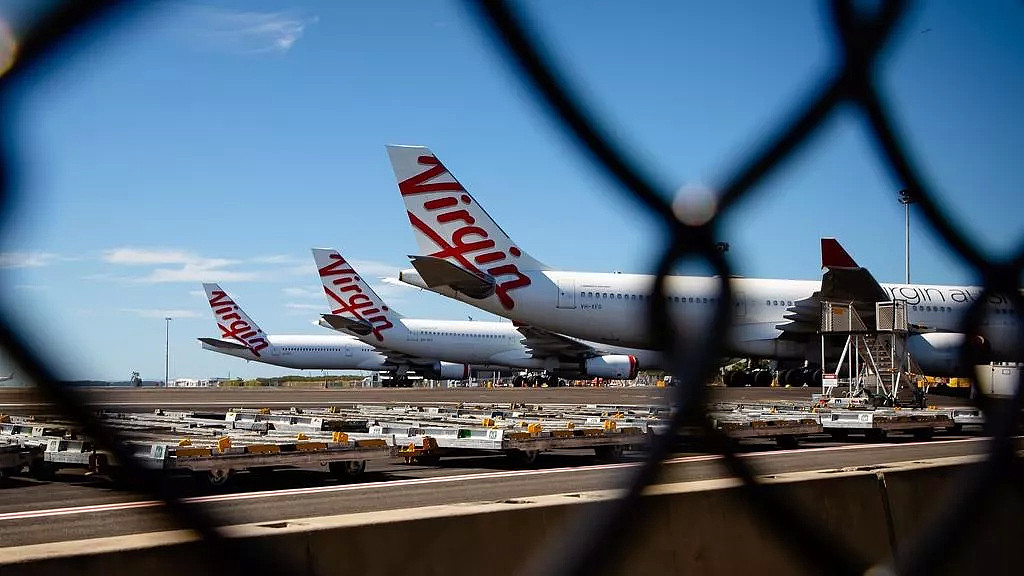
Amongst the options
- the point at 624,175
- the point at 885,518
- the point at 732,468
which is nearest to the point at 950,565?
the point at 885,518

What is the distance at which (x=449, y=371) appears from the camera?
47.9 meters

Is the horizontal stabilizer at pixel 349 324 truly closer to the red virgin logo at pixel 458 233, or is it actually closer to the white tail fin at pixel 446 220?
the red virgin logo at pixel 458 233

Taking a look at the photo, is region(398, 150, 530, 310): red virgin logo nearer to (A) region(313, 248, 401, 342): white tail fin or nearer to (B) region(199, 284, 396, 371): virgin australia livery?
(A) region(313, 248, 401, 342): white tail fin

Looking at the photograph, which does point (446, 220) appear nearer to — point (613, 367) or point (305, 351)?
point (613, 367)

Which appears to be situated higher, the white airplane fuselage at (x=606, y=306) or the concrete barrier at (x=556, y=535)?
the white airplane fuselage at (x=606, y=306)

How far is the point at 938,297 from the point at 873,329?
9.58 meters

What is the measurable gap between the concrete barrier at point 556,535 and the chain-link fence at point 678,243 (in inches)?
1.5

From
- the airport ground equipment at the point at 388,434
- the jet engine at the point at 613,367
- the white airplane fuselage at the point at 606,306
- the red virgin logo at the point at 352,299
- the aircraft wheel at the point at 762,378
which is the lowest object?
the airport ground equipment at the point at 388,434

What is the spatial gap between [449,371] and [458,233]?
33.7 metres

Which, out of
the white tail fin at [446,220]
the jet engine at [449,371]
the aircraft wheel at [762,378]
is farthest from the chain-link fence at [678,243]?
the jet engine at [449,371]

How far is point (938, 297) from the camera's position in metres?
29.1

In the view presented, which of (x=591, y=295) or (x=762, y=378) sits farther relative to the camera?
(x=762, y=378)

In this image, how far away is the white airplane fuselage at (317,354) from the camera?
2056 inches

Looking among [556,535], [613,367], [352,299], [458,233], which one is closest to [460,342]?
[352,299]
